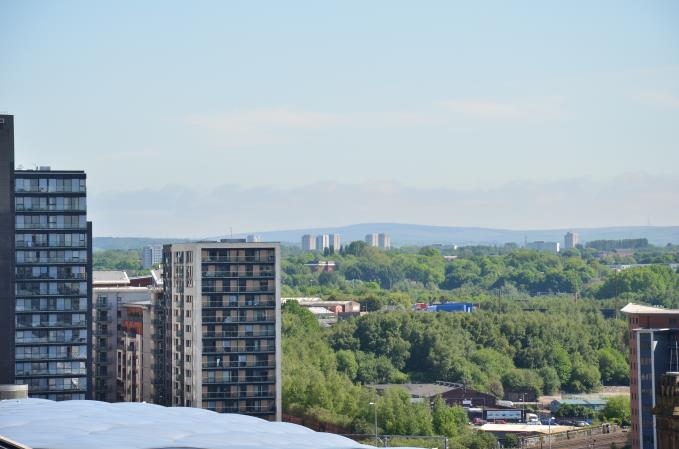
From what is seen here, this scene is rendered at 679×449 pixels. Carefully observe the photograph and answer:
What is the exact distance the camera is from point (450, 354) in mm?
147625

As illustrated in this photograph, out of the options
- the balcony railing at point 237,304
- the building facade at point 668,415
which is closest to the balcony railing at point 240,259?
the balcony railing at point 237,304

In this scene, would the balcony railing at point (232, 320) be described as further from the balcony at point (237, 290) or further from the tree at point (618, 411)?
the tree at point (618, 411)

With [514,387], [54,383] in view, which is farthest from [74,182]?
[514,387]

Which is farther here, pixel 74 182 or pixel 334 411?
pixel 334 411

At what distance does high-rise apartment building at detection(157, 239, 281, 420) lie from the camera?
93750mm

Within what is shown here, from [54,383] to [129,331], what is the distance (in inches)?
951

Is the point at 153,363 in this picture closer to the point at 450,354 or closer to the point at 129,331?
the point at 129,331

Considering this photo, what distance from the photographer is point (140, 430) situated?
45.4 meters

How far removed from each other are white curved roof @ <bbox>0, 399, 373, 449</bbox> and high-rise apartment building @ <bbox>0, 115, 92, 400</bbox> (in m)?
32.0

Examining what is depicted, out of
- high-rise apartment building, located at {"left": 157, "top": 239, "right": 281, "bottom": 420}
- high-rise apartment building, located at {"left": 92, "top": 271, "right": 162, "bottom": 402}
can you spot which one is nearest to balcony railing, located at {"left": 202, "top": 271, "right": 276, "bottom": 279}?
Answer: high-rise apartment building, located at {"left": 157, "top": 239, "right": 281, "bottom": 420}

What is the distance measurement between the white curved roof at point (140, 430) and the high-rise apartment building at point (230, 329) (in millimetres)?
39469

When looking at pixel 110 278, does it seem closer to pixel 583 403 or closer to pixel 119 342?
pixel 119 342

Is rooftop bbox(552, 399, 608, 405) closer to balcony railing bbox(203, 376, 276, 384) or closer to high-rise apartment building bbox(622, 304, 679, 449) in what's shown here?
balcony railing bbox(203, 376, 276, 384)

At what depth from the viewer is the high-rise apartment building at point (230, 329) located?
9375 centimetres
